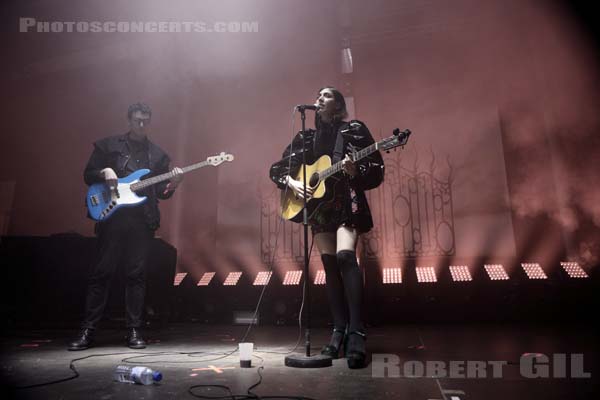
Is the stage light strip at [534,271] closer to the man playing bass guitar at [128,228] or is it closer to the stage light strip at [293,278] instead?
the stage light strip at [293,278]

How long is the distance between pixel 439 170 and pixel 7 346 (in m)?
5.22

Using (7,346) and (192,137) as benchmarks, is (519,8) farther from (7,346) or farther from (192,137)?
(7,346)

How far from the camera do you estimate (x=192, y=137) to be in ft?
21.9

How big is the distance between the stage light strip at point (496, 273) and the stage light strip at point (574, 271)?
0.59m

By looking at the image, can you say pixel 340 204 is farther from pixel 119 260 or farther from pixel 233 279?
pixel 233 279

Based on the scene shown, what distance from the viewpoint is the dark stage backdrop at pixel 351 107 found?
16.8 feet

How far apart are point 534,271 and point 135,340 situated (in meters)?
3.95

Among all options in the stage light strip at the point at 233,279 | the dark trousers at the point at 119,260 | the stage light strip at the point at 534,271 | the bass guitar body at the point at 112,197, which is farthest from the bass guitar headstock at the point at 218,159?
the stage light strip at the point at 534,271

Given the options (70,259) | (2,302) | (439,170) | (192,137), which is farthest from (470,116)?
(2,302)

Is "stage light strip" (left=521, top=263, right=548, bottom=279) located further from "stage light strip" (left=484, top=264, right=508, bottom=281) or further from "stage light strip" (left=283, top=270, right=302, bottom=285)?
"stage light strip" (left=283, top=270, right=302, bottom=285)

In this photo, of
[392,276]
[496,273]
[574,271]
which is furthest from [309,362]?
[574,271]

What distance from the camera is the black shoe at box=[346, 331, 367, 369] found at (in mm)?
1846

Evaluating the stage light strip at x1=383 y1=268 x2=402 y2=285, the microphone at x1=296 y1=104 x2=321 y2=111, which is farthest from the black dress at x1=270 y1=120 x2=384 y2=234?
the stage light strip at x1=383 y1=268 x2=402 y2=285

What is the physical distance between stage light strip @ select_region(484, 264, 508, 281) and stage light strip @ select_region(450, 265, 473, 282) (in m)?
0.20
